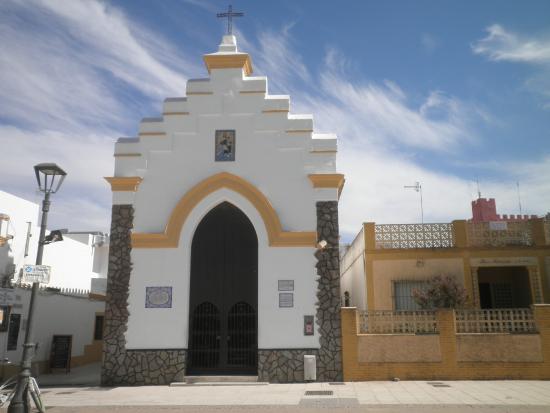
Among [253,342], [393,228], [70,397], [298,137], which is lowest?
[70,397]

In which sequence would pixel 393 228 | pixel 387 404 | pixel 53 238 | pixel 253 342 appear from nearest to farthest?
1. pixel 387 404
2. pixel 53 238
3. pixel 253 342
4. pixel 393 228

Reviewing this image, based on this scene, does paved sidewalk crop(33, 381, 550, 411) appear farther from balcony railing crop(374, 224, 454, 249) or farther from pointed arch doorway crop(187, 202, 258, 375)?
balcony railing crop(374, 224, 454, 249)

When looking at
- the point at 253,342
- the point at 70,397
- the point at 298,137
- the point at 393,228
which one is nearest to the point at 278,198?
the point at 298,137

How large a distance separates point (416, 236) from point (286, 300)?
6454 mm

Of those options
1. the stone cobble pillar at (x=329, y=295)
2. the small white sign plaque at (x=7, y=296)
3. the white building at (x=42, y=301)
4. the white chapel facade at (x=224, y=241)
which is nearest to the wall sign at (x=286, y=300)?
the white chapel facade at (x=224, y=241)

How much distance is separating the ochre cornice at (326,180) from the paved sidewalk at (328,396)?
536 cm

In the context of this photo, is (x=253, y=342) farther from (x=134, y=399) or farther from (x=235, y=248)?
(x=134, y=399)

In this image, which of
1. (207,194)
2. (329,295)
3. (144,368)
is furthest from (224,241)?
(144,368)

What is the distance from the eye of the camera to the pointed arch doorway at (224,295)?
13703 millimetres

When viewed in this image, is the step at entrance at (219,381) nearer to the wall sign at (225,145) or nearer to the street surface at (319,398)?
the street surface at (319,398)

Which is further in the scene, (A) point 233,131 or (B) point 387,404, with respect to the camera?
(A) point 233,131

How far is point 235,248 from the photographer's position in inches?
568

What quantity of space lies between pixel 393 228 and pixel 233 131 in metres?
6.98

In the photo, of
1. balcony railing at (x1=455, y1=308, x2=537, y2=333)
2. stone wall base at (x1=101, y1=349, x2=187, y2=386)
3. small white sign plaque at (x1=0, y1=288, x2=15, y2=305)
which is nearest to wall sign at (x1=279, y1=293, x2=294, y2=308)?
stone wall base at (x1=101, y1=349, x2=187, y2=386)
